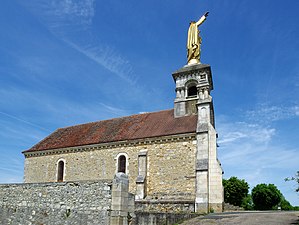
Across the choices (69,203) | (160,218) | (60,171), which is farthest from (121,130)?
(69,203)

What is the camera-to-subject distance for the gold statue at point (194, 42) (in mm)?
26281

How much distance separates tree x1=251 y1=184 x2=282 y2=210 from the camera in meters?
44.0

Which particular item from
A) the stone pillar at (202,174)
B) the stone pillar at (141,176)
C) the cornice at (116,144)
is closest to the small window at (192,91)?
the stone pillar at (202,174)

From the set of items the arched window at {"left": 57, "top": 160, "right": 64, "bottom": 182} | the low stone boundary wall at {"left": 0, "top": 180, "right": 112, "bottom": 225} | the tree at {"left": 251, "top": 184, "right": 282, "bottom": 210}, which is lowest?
the tree at {"left": 251, "top": 184, "right": 282, "bottom": 210}

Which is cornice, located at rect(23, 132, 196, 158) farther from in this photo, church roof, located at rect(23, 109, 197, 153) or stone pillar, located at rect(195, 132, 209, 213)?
stone pillar, located at rect(195, 132, 209, 213)

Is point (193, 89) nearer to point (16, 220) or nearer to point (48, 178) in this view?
point (48, 178)

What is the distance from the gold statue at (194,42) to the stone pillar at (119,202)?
702 inches

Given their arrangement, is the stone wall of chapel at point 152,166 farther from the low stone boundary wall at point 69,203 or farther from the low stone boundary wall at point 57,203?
the low stone boundary wall at point 57,203

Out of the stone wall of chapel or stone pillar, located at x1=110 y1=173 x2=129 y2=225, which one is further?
the stone wall of chapel

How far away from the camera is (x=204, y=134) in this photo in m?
20.0

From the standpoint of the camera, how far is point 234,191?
141ft

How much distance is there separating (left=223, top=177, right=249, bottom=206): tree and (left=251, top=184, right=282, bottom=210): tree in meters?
2.83

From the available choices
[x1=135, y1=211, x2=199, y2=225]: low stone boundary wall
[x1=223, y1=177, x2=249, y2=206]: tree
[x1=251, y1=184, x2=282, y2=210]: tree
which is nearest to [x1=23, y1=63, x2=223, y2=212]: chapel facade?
[x1=135, y1=211, x2=199, y2=225]: low stone boundary wall

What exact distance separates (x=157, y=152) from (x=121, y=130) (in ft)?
15.4
